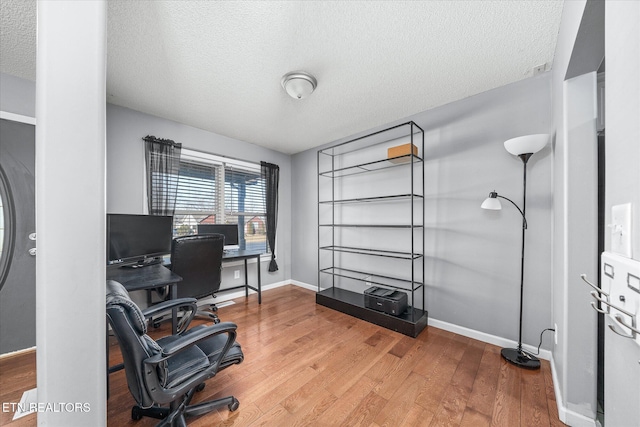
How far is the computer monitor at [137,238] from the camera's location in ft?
7.23

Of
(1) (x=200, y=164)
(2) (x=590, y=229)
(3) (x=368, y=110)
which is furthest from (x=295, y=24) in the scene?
(1) (x=200, y=164)

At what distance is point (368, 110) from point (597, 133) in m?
1.95

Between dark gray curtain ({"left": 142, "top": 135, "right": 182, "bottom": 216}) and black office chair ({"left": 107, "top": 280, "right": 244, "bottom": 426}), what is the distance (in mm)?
2002

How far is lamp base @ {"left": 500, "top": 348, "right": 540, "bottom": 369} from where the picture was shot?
6.30 ft

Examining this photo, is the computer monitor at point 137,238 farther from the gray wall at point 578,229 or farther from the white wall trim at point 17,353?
the gray wall at point 578,229

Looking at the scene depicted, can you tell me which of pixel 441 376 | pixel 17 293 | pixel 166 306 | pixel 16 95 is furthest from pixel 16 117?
pixel 441 376

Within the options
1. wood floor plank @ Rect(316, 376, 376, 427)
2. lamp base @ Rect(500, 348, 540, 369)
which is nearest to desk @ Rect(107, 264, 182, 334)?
wood floor plank @ Rect(316, 376, 376, 427)

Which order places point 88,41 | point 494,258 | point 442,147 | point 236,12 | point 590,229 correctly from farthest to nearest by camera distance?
1. point 442,147
2. point 494,258
3. point 236,12
4. point 590,229
5. point 88,41

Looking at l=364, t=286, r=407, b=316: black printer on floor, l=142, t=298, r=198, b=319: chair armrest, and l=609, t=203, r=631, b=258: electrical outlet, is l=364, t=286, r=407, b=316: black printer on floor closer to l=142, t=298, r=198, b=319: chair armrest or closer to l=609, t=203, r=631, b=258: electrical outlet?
l=142, t=298, r=198, b=319: chair armrest

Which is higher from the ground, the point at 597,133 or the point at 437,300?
the point at 597,133

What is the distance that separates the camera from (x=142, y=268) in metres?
2.37

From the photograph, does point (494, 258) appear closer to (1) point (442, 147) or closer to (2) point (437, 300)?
(2) point (437, 300)

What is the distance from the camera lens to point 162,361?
3.61ft

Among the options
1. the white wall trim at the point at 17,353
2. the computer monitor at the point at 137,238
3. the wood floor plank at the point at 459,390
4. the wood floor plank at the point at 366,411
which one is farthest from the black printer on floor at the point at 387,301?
the white wall trim at the point at 17,353
